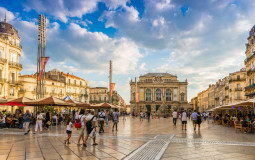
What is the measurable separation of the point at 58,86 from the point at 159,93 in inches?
1508

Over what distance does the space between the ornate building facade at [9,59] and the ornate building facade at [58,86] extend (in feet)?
44.2

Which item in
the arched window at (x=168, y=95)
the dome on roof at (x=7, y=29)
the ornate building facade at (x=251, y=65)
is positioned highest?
the dome on roof at (x=7, y=29)

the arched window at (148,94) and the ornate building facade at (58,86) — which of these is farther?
the arched window at (148,94)

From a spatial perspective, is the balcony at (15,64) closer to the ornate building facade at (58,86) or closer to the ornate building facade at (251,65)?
the ornate building facade at (58,86)

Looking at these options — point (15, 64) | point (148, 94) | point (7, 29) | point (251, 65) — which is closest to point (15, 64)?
point (15, 64)

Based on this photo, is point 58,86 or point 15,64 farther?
point 58,86

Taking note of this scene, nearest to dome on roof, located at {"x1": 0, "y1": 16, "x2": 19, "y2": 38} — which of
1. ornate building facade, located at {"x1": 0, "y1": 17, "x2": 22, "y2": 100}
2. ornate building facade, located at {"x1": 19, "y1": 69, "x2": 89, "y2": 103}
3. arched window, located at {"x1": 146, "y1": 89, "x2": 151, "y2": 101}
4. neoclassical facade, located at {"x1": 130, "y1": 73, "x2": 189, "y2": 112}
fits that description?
ornate building facade, located at {"x1": 0, "y1": 17, "x2": 22, "y2": 100}

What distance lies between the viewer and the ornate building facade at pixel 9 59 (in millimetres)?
33250

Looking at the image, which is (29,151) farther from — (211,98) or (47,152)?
(211,98)

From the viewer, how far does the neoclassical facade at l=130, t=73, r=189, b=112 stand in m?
81.6

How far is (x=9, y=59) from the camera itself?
3459 cm

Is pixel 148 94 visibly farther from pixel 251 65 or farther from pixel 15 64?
pixel 15 64

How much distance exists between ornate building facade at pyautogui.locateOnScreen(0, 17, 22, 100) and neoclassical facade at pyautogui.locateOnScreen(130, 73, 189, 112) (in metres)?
49.6

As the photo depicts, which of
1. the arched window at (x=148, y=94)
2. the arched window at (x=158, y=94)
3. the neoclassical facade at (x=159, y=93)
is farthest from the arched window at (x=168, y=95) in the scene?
the arched window at (x=148, y=94)
